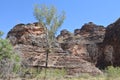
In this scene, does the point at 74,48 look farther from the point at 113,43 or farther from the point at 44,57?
the point at 44,57

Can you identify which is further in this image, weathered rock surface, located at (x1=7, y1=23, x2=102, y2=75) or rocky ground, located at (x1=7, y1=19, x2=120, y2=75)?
rocky ground, located at (x1=7, y1=19, x2=120, y2=75)

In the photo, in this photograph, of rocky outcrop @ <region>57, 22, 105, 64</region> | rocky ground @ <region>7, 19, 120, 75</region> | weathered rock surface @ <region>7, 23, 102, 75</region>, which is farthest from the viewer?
rocky outcrop @ <region>57, 22, 105, 64</region>

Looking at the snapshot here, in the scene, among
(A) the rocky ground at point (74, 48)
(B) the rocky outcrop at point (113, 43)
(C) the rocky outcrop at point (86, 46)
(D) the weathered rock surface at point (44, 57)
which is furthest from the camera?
(C) the rocky outcrop at point (86, 46)

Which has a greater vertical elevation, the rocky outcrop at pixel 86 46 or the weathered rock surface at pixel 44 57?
the rocky outcrop at pixel 86 46

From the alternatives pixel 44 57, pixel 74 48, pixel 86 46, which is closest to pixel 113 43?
pixel 74 48

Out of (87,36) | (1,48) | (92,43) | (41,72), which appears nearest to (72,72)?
(41,72)

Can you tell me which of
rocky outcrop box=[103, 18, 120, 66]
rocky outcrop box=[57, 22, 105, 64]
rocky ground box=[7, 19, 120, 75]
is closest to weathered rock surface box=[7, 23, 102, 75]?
rocky ground box=[7, 19, 120, 75]

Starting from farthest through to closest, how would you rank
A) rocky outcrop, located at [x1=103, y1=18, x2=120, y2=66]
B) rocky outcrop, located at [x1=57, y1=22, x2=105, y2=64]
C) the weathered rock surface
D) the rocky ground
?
rocky outcrop, located at [x1=57, y1=22, x2=105, y2=64], rocky outcrop, located at [x1=103, y1=18, x2=120, y2=66], the rocky ground, the weathered rock surface

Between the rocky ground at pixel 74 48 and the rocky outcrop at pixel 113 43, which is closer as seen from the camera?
the rocky ground at pixel 74 48

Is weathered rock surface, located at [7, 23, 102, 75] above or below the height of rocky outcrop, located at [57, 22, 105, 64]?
below

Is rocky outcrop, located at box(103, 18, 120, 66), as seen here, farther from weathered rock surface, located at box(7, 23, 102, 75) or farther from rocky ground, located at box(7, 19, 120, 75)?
weathered rock surface, located at box(7, 23, 102, 75)

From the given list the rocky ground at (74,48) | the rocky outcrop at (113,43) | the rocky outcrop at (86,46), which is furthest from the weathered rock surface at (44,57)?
the rocky outcrop at (86,46)

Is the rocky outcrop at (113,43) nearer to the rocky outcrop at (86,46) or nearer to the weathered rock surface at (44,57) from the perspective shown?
the rocky outcrop at (86,46)

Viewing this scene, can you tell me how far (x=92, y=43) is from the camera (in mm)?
93688
